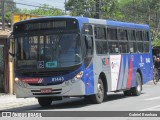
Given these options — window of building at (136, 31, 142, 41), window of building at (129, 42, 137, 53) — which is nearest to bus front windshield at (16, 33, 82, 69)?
window of building at (129, 42, 137, 53)

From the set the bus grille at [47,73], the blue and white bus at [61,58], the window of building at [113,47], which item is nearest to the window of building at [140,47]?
the window of building at [113,47]

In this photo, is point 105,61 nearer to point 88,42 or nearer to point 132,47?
point 88,42

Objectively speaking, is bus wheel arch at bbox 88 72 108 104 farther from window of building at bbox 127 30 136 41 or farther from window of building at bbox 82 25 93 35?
window of building at bbox 127 30 136 41

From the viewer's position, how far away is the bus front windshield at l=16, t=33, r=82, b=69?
624 inches

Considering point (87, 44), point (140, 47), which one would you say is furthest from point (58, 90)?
point (140, 47)

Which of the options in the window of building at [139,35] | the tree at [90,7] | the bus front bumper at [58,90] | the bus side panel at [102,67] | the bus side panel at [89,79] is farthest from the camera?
the tree at [90,7]

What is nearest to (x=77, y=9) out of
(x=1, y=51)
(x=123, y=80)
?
(x=1, y=51)

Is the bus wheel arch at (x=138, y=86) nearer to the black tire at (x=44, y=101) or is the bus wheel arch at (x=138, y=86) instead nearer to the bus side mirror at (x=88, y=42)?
the black tire at (x=44, y=101)

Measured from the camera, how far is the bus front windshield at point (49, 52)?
52.0 feet

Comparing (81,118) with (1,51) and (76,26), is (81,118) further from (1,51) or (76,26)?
(1,51)

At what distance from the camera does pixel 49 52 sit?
52.7ft

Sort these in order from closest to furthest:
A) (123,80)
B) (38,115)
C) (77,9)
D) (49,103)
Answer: (38,115) < (49,103) < (123,80) < (77,9)

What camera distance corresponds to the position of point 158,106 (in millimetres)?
15531

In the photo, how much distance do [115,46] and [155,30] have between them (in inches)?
1416
